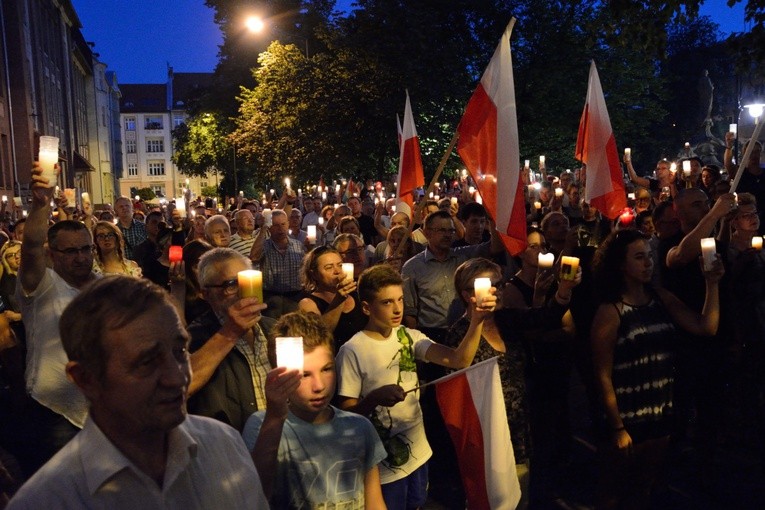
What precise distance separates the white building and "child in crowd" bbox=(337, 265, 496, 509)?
10656 centimetres

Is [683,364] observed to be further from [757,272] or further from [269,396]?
[269,396]

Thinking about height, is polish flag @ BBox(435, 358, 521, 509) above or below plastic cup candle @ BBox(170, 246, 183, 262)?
below

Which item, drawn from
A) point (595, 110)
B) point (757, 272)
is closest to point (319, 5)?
point (595, 110)

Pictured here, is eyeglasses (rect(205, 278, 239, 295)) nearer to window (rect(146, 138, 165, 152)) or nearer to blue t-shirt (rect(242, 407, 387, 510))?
blue t-shirt (rect(242, 407, 387, 510))

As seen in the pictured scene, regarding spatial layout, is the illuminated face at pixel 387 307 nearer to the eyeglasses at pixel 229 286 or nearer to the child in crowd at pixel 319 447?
the eyeglasses at pixel 229 286

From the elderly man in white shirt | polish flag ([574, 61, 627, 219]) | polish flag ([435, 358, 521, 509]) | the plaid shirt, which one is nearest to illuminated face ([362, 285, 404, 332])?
polish flag ([435, 358, 521, 509])

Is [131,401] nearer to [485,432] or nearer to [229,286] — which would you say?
[229,286]

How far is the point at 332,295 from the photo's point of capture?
17.0 feet

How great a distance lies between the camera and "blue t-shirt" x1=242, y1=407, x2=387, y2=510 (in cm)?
281

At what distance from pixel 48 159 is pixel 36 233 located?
0.38m

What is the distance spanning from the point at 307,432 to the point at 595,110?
6073 millimetres

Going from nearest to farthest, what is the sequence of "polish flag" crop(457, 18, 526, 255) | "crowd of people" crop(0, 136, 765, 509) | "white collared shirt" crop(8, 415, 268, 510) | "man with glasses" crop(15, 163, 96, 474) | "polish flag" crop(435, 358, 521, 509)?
"white collared shirt" crop(8, 415, 268, 510) < "crowd of people" crop(0, 136, 765, 509) < "polish flag" crop(435, 358, 521, 509) < "man with glasses" crop(15, 163, 96, 474) < "polish flag" crop(457, 18, 526, 255)

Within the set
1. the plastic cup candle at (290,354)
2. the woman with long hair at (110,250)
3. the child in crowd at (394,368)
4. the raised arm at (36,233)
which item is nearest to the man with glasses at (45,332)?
the raised arm at (36,233)

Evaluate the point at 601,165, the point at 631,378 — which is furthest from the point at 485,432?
the point at 601,165
